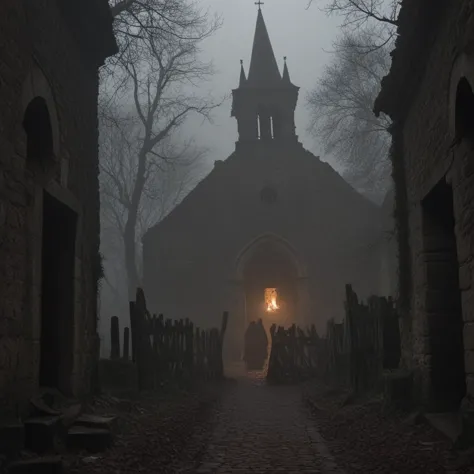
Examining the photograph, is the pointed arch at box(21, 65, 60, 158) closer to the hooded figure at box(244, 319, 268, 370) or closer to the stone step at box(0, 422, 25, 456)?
the stone step at box(0, 422, 25, 456)

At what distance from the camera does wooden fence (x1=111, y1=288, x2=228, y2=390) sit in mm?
10414

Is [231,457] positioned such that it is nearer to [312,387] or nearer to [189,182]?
[312,387]

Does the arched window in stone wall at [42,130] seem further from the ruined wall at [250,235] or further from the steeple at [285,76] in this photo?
the steeple at [285,76]

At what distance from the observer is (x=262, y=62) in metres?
30.6

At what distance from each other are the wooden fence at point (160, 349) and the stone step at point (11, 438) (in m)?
5.35

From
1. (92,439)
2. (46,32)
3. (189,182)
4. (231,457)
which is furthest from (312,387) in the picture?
(189,182)

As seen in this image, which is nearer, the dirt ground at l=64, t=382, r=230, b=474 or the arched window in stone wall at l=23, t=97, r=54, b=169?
the dirt ground at l=64, t=382, r=230, b=474

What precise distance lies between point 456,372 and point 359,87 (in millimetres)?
17525

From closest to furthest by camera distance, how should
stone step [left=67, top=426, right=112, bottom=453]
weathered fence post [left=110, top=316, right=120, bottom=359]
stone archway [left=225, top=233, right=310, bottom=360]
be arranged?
1. stone step [left=67, top=426, right=112, bottom=453]
2. weathered fence post [left=110, top=316, right=120, bottom=359]
3. stone archway [left=225, top=233, right=310, bottom=360]

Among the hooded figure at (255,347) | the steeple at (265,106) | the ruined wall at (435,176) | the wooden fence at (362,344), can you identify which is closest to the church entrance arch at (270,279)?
the hooded figure at (255,347)

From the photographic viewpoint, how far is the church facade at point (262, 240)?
24.8 meters

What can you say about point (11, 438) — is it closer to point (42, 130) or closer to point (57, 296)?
point (57, 296)

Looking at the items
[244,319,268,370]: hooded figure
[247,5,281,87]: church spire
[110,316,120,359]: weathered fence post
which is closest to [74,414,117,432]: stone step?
[110,316,120,359]: weathered fence post

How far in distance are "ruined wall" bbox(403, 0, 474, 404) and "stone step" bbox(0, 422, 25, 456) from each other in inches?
150
